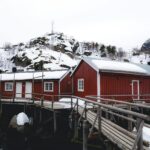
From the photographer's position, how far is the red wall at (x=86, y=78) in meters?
22.4

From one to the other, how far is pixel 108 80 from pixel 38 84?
9.04m

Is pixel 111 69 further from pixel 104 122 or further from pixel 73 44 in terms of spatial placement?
pixel 73 44

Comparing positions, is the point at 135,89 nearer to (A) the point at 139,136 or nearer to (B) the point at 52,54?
(A) the point at 139,136

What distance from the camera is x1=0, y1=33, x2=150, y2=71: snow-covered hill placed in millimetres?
60406

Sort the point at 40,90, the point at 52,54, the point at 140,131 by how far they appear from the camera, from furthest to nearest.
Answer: the point at 52,54, the point at 40,90, the point at 140,131

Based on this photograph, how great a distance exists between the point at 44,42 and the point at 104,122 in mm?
85823

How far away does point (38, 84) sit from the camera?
28094 millimetres

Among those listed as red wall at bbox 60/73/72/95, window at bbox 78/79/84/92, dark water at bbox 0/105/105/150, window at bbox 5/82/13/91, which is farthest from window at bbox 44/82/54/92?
dark water at bbox 0/105/105/150

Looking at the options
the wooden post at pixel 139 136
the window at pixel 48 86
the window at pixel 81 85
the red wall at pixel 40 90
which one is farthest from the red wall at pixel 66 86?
the wooden post at pixel 139 136

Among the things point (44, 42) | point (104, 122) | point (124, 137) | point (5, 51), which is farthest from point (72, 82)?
point (44, 42)

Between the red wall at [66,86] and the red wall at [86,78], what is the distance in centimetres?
166

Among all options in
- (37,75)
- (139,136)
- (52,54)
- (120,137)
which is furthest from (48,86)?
(52,54)

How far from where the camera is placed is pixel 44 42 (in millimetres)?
94312

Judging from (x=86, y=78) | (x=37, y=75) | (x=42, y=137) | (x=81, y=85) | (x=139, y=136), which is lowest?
(x=42, y=137)
